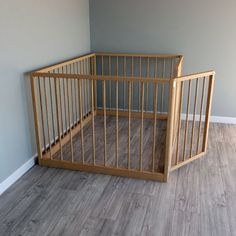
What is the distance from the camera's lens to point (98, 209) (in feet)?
7.45

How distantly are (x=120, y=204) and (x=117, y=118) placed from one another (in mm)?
790

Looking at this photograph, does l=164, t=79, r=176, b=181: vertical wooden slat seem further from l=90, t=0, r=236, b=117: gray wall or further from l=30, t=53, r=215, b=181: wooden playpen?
l=90, t=0, r=236, b=117: gray wall

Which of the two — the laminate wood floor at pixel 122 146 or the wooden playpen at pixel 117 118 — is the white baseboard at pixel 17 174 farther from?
the laminate wood floor at pixel 122 146

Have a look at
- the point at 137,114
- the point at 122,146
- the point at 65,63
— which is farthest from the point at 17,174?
the point at 137,114

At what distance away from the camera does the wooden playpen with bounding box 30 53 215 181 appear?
103 inches

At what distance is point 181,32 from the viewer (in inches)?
154

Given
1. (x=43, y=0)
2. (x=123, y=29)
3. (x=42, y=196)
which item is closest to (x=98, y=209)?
(x=42, y=196)

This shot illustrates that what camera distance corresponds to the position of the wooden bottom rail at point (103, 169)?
2.66 meters

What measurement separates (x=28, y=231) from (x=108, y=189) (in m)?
0.79

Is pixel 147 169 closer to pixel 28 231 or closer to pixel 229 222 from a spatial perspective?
pixel 229 222

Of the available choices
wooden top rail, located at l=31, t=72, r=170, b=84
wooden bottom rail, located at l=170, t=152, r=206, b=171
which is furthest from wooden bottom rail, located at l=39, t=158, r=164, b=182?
wooden top rail, located at l=31, t=72, r=170, b=84

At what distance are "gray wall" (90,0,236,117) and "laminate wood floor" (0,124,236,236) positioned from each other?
5.10 ft

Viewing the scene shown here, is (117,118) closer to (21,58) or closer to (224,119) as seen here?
(21,58)

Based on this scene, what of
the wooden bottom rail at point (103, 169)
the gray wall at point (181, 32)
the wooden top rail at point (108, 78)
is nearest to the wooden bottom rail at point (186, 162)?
the wooden bottom rail at point (103, 169)
